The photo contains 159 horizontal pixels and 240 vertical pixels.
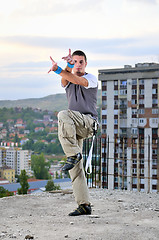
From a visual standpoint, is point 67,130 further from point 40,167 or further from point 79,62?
point 40,167

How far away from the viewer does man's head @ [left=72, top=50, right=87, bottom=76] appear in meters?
4.56

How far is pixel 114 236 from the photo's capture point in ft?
12.6

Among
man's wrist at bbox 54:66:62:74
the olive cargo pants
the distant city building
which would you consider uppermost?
man's wrist at bbox 54:66:62:74

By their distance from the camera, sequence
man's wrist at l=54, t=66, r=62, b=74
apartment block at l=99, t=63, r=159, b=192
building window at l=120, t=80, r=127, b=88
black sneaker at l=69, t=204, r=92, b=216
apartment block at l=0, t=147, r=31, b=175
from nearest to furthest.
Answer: man's wrist at l=54, t=66, r=62, b=74 < black sneaker at l=69, t=204, r=92, b=216 < apartment block at l=99, t=63, r=159, b=192 < building window at l=120, t=80, r=127, b=88 < apartment block at l=0, t=147, r=31, b=175

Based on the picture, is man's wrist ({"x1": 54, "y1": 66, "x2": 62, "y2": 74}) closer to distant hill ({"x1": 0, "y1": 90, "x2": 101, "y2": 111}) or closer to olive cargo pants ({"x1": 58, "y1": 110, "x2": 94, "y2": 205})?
olive cargo pants ({"x1": 58, "y1": 110, "x2": 94, "y2": 205})

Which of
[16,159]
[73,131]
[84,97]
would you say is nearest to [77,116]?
[73,131]

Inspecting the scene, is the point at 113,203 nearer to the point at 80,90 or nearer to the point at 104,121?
the point at 80,90

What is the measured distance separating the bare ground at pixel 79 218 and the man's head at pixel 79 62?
1.59 metres

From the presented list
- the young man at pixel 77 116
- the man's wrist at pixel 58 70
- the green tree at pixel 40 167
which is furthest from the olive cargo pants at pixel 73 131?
the green tree at pixel 40 167

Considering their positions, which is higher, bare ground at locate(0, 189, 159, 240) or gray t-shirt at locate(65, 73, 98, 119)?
gray t-shirt at locate(65, 73, 98, 119)

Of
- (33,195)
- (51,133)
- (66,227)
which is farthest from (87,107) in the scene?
(51,133)

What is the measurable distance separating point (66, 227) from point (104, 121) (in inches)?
1453

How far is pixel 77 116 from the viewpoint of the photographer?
4.33 metres

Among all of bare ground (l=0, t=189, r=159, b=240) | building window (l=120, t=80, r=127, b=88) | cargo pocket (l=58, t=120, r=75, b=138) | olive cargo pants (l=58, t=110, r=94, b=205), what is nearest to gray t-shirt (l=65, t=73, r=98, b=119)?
olive cargo pants (l=58, t=110, r=94, b=205)
